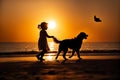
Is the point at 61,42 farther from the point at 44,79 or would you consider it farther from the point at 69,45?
the point at 44,79

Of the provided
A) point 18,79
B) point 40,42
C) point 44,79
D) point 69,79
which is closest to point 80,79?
point 69,79

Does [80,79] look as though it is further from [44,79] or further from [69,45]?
[69,45]

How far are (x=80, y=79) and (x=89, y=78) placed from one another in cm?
32

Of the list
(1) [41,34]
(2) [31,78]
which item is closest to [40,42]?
(1) [41,34]

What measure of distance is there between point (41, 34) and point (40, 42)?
1.26 ft

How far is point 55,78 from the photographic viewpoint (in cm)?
985

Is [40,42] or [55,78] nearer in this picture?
[55,78]

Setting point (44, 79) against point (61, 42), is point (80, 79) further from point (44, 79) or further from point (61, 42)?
point (61, 42)

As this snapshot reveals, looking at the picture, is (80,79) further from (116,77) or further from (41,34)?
(41,34)

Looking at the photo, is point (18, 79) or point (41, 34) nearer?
point (18, 79)

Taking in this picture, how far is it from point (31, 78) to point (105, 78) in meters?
1.82

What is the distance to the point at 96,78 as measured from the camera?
9812 mm

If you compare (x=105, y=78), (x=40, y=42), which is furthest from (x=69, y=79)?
(x=40, y=42)

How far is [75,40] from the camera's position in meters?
18.8
